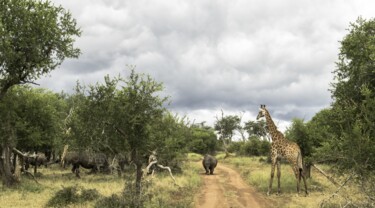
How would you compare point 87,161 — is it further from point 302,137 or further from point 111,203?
point 302,137

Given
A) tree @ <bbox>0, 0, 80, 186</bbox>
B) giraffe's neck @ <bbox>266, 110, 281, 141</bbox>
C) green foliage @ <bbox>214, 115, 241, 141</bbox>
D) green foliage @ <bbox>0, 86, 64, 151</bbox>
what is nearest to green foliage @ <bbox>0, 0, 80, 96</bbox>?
tree @ <bbox>0, 0, 80, 186</bbox>

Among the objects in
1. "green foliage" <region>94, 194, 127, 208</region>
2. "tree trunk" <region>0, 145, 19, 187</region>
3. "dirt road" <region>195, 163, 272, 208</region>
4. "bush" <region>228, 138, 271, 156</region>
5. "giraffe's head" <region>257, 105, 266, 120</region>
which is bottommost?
"dirt road" <region>195, 163, 272, 208</region>

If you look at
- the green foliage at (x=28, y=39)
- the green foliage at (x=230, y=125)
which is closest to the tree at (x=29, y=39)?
the green foliage at (x=28, y=39)

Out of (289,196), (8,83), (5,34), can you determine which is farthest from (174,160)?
(5,34)

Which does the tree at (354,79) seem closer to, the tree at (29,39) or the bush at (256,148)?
the tree at (29,39)

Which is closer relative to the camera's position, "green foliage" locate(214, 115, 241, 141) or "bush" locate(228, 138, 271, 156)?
"bush" locate(228, 138, 271, 156)

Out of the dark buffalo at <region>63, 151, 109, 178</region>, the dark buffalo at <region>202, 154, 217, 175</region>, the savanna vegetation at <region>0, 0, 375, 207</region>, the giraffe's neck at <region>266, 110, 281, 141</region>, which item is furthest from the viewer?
the dark buffalo at <region>202, 154, 217, 175</region>

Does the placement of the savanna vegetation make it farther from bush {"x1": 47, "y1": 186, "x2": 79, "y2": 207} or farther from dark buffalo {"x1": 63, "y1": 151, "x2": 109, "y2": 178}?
dark buffalo {"x1": 63, "y1": 151, "x2": 109, "y2": 178}

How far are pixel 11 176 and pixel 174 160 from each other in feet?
57.7

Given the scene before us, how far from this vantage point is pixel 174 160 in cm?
3978

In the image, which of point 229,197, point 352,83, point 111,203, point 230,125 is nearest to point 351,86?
point 352,83

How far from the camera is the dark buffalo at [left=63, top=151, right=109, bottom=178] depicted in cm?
3550

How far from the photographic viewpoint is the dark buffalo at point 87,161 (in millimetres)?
35500

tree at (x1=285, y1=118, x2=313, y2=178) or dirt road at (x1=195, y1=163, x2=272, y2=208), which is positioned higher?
tree at (x1=285, y1=118, x2=313, y2=178)
